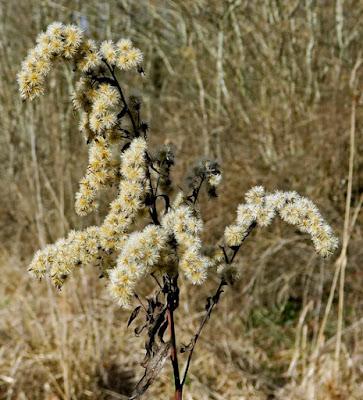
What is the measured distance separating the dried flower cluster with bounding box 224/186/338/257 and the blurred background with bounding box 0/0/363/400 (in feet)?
4.66

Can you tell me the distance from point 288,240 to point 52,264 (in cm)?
285

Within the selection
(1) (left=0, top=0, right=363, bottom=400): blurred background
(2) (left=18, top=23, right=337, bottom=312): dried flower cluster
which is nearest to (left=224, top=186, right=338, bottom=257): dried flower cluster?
(2) (left=18, top=23, right=337, bottom=312): dried flower cluster

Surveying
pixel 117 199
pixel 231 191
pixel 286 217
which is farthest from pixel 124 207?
pixel 231 191

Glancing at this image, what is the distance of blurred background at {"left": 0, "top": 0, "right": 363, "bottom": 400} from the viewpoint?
3344 millimetres

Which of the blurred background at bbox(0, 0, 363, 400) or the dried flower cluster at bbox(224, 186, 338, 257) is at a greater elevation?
the blurred background at bbox(0, 0, 363, 400)

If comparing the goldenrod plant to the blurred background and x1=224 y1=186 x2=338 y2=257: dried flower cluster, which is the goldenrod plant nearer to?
x1=224 y1=186 x2=338 y2=257: dried flower cluster

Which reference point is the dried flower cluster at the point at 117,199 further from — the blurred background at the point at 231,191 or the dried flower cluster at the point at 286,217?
the blurred background at the point at 231,191

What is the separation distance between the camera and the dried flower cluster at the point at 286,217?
4.99 feet

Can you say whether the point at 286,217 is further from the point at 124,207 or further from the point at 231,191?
the point at 231,191

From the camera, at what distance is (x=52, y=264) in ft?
4.94

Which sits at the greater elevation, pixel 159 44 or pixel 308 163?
pixel 159 44

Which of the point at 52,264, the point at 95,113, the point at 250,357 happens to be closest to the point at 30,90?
the point at 95,113

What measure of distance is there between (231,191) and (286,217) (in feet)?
10.1

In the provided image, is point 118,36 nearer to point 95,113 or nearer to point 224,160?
point 224,160
